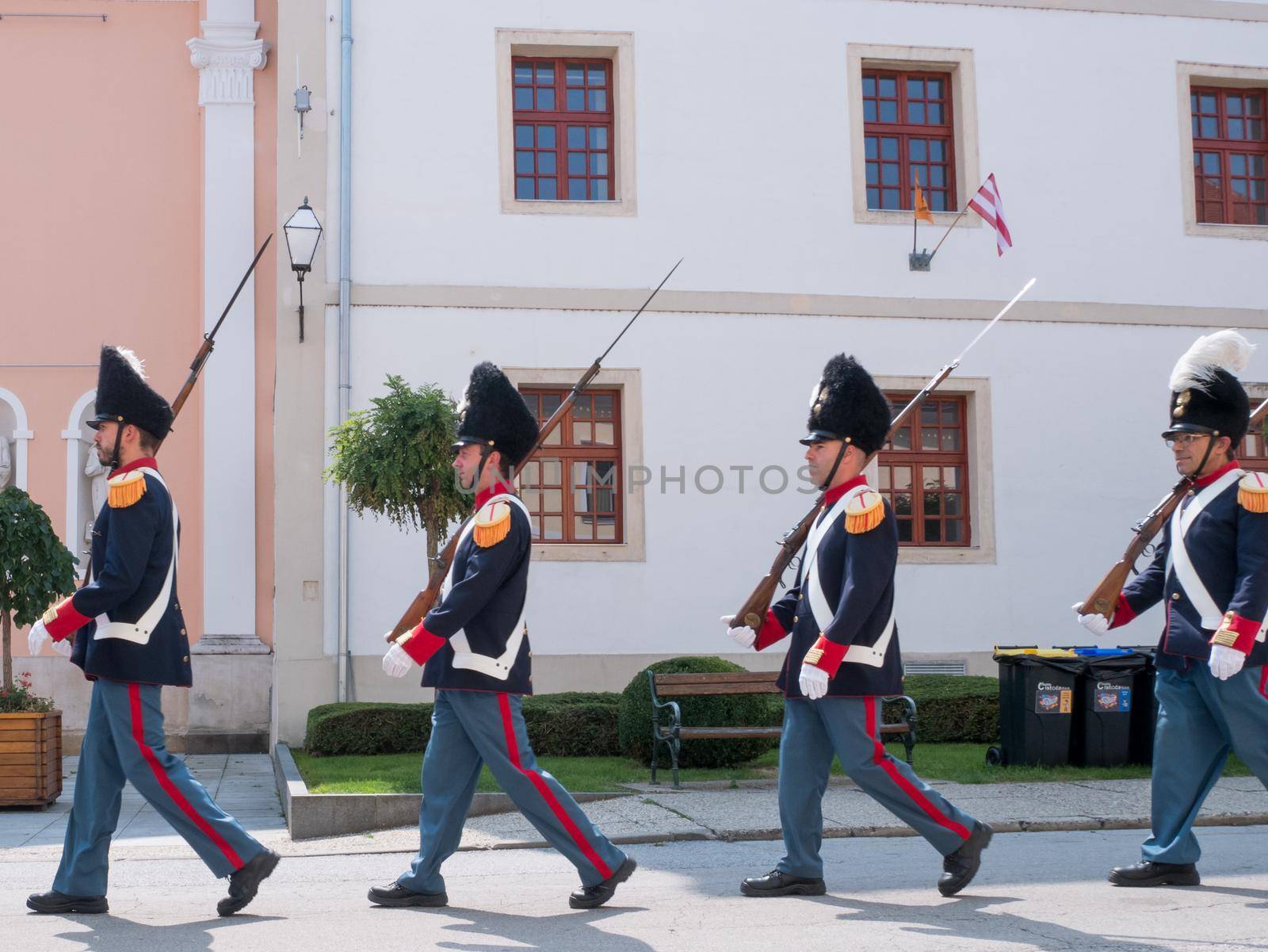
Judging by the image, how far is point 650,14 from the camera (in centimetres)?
1559

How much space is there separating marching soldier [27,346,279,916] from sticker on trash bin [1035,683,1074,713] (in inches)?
263

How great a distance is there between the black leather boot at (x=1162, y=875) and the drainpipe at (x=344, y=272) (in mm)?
9164

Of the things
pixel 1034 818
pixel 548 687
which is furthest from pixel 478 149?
pixel 1034 818

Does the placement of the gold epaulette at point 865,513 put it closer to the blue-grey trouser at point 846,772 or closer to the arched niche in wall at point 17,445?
the blue-grey trouser at point 846,772

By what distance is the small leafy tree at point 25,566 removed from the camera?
1114cm

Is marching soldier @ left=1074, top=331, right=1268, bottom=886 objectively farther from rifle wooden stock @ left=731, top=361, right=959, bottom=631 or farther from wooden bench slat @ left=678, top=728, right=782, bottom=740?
wooden bench slat @ left=678, top=728, right=782, bottom=740

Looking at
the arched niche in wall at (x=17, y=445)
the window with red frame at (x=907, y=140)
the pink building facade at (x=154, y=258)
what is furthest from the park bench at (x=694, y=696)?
the arched niche in wall at (x=17, y=445)

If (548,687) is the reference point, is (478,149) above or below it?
above

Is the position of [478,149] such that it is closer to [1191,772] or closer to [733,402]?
[733,402]

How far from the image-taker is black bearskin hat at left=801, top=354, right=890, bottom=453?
21.4ft

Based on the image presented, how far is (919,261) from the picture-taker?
1570cm

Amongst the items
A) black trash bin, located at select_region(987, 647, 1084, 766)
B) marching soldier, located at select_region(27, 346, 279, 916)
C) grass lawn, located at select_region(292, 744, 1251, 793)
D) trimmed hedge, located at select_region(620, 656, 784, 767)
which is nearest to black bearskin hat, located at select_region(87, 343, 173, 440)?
marching soldier, located at select_region(27, 346, 279, 916)

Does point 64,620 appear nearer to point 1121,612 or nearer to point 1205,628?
point 1121,612

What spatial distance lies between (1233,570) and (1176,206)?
10847 mm
